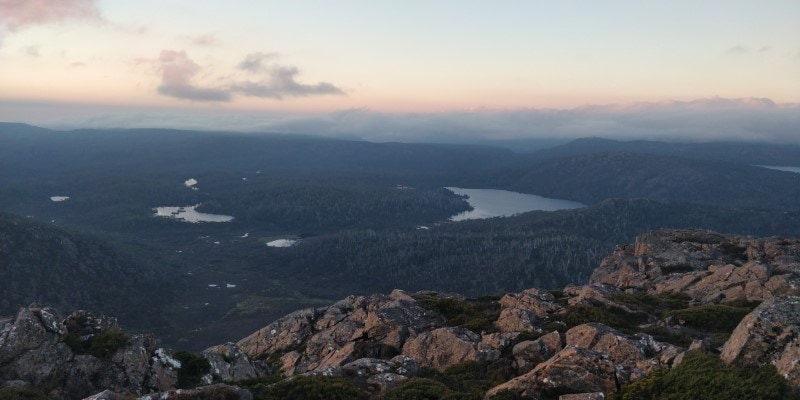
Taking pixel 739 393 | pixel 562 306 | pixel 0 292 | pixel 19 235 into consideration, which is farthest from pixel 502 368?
pixel 19 235

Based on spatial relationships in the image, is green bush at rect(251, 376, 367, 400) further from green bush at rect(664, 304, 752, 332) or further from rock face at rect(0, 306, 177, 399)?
green bush at rect(664, 304, 752, 332)

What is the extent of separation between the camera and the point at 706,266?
60906mm

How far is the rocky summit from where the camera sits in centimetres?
2044

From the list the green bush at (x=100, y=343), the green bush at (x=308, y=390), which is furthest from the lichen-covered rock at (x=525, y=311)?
the green bush at (x=100, y=343)

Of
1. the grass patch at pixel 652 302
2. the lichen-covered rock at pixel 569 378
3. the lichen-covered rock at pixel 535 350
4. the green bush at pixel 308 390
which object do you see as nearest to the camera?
the lichen-covered rock at pixel 569 378

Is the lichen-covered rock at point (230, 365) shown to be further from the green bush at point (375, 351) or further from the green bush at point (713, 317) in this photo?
the green bush at point (713, 317)

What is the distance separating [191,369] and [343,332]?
15577mm

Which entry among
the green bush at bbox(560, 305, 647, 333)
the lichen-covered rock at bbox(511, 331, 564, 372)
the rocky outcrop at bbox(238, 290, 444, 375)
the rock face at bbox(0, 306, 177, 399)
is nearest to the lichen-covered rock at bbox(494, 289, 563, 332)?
the green bush at bbox(560, 305, 647, 333)

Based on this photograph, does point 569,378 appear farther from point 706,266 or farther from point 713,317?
point 706,266

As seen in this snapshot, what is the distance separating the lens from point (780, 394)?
1750cm

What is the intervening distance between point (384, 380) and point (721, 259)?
57.3 metres

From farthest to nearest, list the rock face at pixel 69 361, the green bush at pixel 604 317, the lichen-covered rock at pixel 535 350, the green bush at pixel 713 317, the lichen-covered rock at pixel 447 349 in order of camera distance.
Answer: the green bush at pixel 604 317
the green bush at pixel 713 317
the lichen-covered rock at pixel 447 349
the lichen-covered rock at pixel 535 350
the rock face at pixel 69 361

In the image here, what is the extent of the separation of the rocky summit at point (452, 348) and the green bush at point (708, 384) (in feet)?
0.59

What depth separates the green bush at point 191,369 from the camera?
2777 cm
